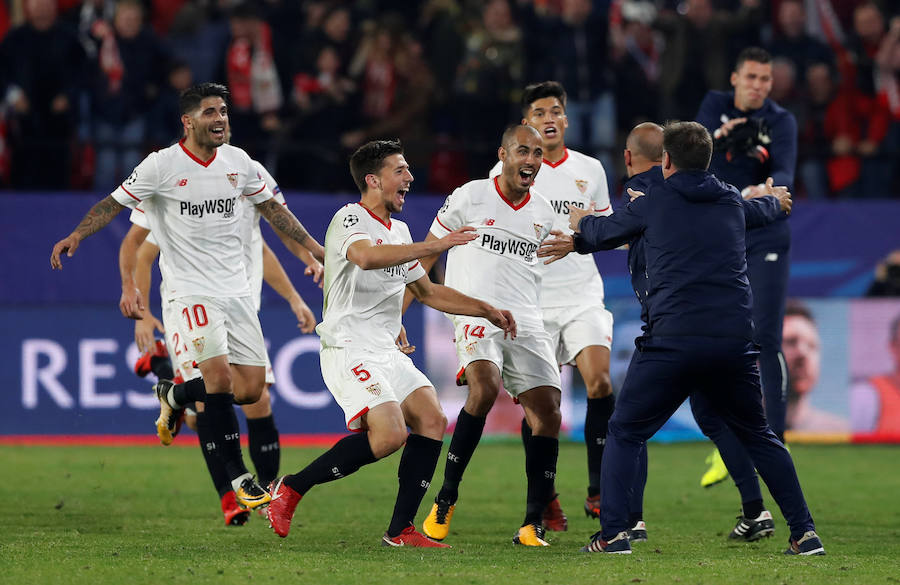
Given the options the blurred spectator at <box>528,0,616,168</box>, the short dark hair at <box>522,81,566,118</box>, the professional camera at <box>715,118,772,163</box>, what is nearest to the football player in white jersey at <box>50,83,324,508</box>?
the short dark hair at <box>522,81,566,118</box>

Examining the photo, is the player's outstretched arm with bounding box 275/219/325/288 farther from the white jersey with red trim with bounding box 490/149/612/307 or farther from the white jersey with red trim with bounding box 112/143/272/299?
the white jersey with red trim with bounding box 490/149/612/307

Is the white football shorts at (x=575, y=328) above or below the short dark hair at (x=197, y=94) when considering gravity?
below

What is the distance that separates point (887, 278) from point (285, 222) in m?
8.20

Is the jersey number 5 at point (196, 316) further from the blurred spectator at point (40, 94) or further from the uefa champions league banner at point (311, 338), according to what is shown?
the blurred spectator at point (40, 94)

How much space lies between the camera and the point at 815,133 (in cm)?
1582

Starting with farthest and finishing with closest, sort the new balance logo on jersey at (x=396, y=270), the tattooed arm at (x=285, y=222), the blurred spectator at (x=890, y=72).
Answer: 1. the blurred spectator at (x=890, y=72)
2. the tattooed arm at (x=285, y=222)
3. the new balance logo on jersey at (x=396, y=270)

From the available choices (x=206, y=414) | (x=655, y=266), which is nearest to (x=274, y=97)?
(x=206, y=414)

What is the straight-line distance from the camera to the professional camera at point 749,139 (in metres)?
9.23

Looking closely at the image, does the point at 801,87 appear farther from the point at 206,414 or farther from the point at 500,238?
the point at 206,414

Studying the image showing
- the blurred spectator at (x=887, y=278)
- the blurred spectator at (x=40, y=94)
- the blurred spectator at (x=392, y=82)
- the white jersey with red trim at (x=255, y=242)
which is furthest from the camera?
the blurred spectator at (x=392, y=82)

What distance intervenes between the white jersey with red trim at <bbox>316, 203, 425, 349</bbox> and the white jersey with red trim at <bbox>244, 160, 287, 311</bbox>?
143 centimetres

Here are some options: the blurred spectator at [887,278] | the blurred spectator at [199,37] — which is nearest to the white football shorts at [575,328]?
the blurred spectator at [887,278]

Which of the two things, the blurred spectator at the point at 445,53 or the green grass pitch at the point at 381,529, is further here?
the blurred spectator at the point at 445,53

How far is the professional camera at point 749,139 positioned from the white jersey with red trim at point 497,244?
1671 millimetres
